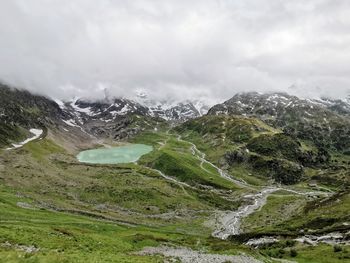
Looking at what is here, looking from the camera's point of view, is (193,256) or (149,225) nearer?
(193,256)

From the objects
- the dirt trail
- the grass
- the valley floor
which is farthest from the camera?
the grass

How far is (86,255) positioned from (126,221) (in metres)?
90.0

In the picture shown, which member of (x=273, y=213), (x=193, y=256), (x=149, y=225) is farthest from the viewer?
(x=273, y=213)

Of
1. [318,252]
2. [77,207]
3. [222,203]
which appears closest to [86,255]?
[318,252]

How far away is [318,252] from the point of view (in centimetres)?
7594

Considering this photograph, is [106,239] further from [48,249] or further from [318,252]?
[318,252]

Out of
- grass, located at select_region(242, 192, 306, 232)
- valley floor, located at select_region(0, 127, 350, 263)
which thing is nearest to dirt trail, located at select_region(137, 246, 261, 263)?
valley floor, located at select_region(0, 127, 350, 263)

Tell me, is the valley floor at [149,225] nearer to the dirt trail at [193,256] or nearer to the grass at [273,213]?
the dirt trail at [193,256]

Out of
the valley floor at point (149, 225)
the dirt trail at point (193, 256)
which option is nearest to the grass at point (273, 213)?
the valley floor at point (149, 225)

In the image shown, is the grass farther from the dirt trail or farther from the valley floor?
the dirt trail

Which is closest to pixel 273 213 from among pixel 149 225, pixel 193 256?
pixel 149 225

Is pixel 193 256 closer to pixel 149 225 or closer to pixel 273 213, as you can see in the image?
pixel 149 225

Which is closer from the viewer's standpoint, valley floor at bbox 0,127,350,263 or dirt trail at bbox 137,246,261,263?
valley floor at bbox 0,127,350,263

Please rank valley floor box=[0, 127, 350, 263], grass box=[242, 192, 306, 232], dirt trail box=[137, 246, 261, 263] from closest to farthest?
valley floor box=[0, 127, 350, 263]
dirt trail box=[137, 246, 261, 263]
grass box=[242, 192, 306, 232]
